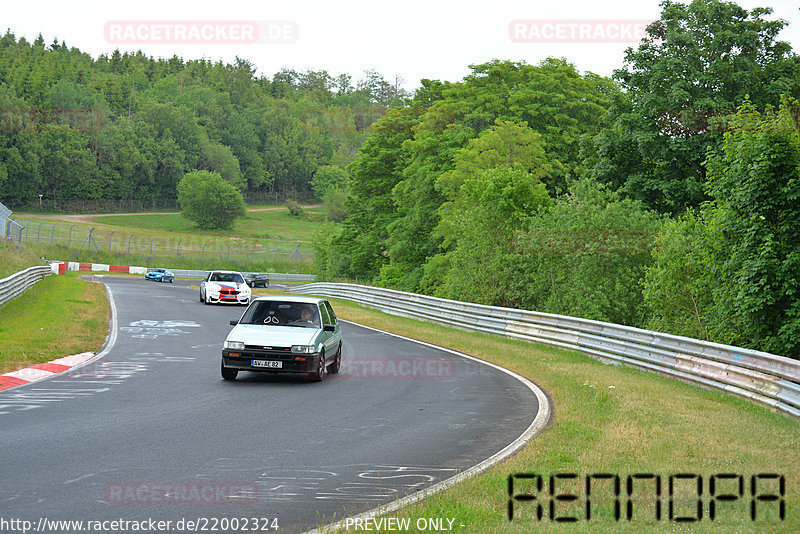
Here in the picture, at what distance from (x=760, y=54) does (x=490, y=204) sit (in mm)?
12974

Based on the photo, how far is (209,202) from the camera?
447ft

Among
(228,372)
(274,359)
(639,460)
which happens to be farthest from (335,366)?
(639,460)

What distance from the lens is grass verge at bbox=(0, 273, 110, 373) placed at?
1614 centimetres

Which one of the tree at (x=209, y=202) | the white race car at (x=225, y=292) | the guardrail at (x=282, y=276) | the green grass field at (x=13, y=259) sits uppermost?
the tree at (x=209, y=202)

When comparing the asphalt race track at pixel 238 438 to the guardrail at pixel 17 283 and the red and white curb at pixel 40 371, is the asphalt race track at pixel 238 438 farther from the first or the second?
the guardrail at pixel 17 283

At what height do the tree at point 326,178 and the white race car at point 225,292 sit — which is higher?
the tree at point 326,178

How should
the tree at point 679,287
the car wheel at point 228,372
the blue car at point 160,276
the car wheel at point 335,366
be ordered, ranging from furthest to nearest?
the blue car at point 160,276, the tree at point 679,287, the car wheel at point 335,366, the car wheel at point 228,372

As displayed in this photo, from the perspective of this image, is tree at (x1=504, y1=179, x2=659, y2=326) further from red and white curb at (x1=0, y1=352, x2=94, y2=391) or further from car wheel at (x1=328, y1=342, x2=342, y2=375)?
red and white curb at (x1=0, y1=352, x2=94, y2=391)

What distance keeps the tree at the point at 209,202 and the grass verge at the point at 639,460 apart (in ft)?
417

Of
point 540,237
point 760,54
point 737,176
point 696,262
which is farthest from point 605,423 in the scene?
point 760,54

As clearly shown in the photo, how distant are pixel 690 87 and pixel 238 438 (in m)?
28.5

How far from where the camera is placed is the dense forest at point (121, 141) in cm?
13704

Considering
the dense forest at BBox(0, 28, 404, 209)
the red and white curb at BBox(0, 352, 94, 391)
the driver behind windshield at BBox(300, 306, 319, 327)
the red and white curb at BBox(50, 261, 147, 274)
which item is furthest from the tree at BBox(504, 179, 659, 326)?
the dense forest at BBox(0, 28, 404, 209)

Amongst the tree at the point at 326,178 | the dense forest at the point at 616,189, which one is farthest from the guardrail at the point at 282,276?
the tree at the point at 326,178
